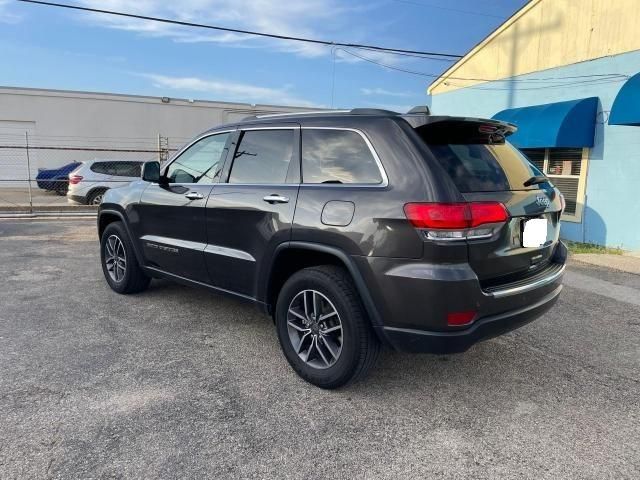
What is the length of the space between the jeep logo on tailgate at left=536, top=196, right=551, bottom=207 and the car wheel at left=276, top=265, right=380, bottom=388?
4.32 ft

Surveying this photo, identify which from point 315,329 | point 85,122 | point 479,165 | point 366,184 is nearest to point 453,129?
point 479,165

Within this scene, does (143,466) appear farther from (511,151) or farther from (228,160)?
(511,151)

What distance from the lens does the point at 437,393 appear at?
3.25 meters

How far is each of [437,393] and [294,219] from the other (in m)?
1.50

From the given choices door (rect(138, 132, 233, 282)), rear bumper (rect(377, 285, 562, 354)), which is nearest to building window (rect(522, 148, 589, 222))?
door (rect(138, 132, 233, 282))

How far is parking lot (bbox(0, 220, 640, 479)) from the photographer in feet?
8.15

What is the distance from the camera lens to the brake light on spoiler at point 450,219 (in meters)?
2.64

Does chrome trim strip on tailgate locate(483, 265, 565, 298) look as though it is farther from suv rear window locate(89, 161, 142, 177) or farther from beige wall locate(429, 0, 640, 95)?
suv rear window locate(89, 161, 142, 177)

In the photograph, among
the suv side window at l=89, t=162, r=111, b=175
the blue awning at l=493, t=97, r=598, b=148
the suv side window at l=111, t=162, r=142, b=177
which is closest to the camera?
the blue awning at l=493, t=97, r=598, b=148

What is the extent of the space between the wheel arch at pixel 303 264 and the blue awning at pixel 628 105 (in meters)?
7.03

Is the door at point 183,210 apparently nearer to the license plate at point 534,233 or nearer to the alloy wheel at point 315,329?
the alloy wheel at point 315,329

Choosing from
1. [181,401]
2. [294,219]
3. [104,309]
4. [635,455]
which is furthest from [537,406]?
[104,309]

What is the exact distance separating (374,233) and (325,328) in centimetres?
79

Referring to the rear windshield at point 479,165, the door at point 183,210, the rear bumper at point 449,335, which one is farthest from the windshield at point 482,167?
the door at point 183,210
